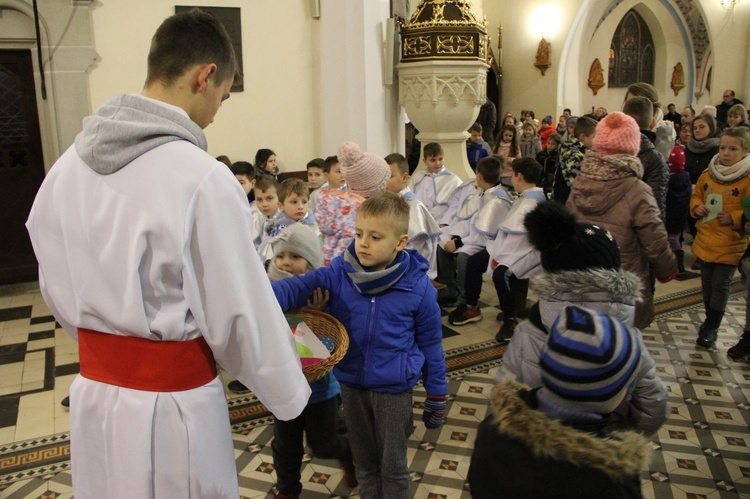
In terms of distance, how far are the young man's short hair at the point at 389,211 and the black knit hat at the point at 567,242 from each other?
1.44ft

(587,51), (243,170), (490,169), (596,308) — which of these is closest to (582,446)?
(596,308)

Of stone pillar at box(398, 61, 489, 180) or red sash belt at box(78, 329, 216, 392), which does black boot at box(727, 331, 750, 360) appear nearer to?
stone pillar at box(398, 61, 489, 180)

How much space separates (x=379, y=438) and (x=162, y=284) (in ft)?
3.74

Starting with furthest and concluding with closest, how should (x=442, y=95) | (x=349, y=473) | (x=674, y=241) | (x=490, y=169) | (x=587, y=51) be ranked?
(x=587, y=51) → (x=442, y=95) → (x=674, y=241) → (x=490, y=169) → (x=349, y=473)

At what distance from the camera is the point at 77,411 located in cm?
159

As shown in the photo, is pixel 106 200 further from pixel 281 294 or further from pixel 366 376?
pixel 366 376

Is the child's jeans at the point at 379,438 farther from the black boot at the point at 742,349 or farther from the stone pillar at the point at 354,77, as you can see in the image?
the stone pillar at the point at 354,77

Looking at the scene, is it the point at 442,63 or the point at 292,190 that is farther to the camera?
the point at 442,63

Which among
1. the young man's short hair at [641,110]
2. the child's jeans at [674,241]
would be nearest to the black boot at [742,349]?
the young man's short hair at [641,110]

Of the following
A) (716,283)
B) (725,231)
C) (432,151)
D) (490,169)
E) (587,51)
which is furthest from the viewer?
(587,51)

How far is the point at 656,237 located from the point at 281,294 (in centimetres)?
205

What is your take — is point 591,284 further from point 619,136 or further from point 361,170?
point 361,170

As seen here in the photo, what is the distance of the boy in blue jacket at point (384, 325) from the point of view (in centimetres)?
211

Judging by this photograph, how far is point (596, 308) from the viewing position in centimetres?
190
